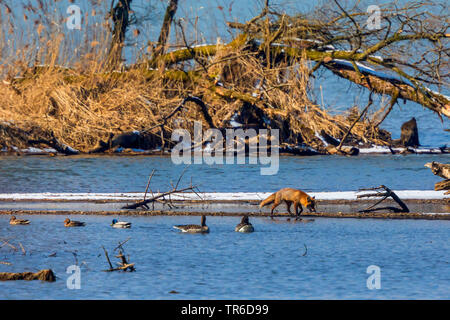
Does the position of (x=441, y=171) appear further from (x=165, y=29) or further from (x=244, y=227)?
(x=165, y=29)

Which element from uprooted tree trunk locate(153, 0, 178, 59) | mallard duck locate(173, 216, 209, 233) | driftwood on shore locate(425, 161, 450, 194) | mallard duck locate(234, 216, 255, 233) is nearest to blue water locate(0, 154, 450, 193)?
driftwood on shore locate(425, 161, 450, 194)

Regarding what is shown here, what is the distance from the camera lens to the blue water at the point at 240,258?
8.08 meters

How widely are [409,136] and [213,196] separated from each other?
11974mm

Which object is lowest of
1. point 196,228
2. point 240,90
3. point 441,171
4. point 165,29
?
point 196,228

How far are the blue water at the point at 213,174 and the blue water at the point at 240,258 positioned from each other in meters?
4.25

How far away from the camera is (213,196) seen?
49.7ft

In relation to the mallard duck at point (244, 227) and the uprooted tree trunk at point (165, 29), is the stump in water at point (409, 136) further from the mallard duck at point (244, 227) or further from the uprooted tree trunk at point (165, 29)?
the mallard duck at point (244, 227)

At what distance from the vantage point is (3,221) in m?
12.5

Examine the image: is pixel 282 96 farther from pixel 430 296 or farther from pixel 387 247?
pixel 430 296

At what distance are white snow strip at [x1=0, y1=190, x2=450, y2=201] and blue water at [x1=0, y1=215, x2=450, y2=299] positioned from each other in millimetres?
2022

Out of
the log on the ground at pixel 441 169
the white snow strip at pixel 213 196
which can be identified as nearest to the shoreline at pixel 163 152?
the white snow strip at pixel 213 196

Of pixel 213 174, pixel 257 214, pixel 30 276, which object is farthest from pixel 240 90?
pixel 30 276

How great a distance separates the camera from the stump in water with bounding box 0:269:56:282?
27.6 ft

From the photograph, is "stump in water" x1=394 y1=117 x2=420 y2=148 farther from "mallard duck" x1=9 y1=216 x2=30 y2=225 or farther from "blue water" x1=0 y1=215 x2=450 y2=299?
"mallard duck" x1=9 y1=216 x2=30 y2=225
